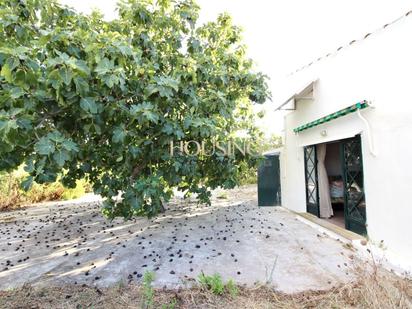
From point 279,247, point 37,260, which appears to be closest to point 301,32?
point 279,247

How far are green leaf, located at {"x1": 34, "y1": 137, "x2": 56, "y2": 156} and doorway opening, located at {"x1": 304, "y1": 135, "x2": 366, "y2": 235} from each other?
6.32m

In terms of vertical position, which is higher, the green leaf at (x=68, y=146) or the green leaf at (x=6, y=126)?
the green leaf at (x=6, y=126)

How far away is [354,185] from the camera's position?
7.09 metres

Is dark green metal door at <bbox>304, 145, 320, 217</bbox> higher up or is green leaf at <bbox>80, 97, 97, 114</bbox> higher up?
green leaf at <bbox>80, 97, 97, 114</bbox>

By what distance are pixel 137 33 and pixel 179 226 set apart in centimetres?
510

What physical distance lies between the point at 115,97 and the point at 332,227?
6473 millimetres

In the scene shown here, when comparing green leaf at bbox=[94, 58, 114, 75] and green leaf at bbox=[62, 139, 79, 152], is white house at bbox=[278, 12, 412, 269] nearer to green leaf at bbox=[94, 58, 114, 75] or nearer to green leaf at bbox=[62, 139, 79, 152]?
green leaf at bbox=[62, 139, 79, 152]

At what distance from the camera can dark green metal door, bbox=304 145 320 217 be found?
30.1ft

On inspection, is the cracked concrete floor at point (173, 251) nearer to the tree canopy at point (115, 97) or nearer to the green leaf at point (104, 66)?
the tree canopy at point (115, 97)

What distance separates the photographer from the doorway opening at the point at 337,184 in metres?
6.90

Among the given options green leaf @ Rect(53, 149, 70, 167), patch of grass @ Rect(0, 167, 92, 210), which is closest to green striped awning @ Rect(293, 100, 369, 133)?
green leaf @ Rect(53, 149, 70, 167)

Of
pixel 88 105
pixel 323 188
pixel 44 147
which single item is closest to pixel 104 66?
pixel 88 105

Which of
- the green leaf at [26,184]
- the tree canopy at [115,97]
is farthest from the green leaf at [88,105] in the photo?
the green leaf at [26,184]

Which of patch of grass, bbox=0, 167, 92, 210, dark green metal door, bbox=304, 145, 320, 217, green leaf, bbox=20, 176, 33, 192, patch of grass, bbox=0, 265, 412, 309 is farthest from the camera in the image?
patch of grass, bbox=0, 167, 92, 210
